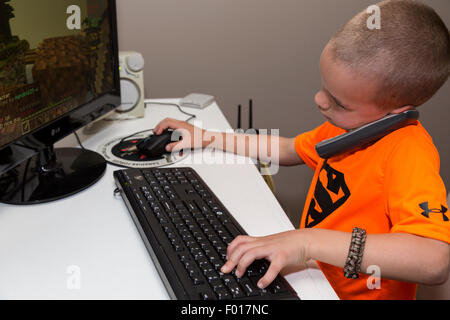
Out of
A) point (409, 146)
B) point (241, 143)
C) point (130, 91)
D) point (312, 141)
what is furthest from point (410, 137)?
point (130, 91)

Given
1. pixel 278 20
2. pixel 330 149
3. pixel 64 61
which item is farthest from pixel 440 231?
pixel 278 20

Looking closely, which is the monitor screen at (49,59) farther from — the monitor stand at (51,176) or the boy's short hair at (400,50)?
→ the boy's short hair at (400,50)

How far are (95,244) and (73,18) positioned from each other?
1.53 ft

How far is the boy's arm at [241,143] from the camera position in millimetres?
926

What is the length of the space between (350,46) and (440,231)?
1.02ft

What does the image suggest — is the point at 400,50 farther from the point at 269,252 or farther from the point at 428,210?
the point at 269,252

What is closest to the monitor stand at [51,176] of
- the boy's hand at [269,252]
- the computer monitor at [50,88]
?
the computer monitor at [50,88]

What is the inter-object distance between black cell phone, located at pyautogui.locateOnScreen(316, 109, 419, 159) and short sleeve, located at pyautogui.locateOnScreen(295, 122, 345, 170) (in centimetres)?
19

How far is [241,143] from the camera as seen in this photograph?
0.93 m

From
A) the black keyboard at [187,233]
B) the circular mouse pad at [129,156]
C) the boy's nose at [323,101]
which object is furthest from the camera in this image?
the circular mouse pad at [129,156]

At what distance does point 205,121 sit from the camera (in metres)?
1.12

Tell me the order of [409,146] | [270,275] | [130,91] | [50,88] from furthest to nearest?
1. [130,91]
2. [50,88]
3. [409,146]
4. [270,275]
